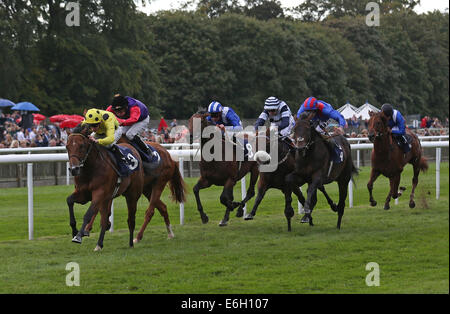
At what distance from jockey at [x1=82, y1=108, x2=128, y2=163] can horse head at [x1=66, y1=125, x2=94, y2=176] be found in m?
0.08

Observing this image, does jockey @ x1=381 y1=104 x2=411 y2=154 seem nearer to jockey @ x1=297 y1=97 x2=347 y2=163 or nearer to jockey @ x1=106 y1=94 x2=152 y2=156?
jockey @ x1=297 y1=97 x2=347 y2=163

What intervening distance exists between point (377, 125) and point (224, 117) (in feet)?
7.73

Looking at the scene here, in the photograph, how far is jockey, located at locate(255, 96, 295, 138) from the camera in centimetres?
970

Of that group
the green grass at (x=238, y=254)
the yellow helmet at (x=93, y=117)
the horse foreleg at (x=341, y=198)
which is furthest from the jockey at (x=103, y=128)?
the horse foreleg at (x=341, y=198)

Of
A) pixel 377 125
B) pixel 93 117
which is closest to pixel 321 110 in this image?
pixel 377 125

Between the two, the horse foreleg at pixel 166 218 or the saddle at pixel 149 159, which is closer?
the saddle at pixel 149 159

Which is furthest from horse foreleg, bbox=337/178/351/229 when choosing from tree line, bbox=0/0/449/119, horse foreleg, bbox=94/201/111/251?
tree line, bbox=0/0/449/119

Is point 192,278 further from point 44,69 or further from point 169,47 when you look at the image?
point 169,47

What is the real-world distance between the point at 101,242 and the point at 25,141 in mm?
10320

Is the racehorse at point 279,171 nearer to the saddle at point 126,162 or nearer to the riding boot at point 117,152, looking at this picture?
the saddle at point 126,162

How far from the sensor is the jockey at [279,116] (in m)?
9.70

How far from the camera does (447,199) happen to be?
2.44m

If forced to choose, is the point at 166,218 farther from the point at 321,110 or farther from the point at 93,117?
the point at 321,110

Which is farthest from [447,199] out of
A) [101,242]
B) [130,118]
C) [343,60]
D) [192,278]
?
[343,60]
